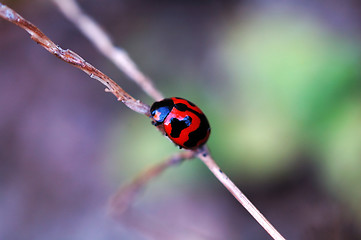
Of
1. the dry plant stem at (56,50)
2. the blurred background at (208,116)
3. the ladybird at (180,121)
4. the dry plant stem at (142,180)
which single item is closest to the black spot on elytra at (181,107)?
the ladybird at (180,121)

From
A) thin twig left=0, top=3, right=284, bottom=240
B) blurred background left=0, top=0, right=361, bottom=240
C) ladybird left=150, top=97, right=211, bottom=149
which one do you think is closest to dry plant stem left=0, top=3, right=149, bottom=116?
thin twig left=0, top=3, right=284, bottom=240

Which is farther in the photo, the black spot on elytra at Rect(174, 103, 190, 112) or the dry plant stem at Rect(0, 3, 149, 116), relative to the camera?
the black spot on elytra at Rect(174, 103, 190, 112)

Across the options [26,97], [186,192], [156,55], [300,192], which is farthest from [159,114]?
[26,97]

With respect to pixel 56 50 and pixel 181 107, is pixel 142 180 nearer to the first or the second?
pixel 181 107

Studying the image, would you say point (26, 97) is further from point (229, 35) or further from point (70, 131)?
point (229, 35)

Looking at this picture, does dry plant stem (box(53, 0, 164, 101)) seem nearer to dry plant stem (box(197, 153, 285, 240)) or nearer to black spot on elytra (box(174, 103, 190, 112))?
black spot on elytra (box(174, 103, 190, 112))

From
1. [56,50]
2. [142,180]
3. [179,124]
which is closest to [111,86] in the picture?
[56,50]

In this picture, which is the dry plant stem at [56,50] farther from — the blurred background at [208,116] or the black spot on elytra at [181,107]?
the blurred background at [208,116]
